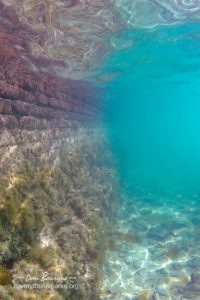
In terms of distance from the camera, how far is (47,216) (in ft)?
31.6

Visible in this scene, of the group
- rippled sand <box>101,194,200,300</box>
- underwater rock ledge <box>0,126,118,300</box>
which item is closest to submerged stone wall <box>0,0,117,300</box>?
underwater rock ledge <box>0,126,118,300</box>

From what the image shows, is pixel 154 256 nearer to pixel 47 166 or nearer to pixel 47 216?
pixel 47 216

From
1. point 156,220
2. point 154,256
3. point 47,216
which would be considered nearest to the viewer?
point 47,216

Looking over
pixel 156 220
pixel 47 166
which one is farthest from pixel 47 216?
pixel 156 220

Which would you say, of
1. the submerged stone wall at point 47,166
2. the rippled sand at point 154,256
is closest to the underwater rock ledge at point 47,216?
the submerged stone wall at point 47,166

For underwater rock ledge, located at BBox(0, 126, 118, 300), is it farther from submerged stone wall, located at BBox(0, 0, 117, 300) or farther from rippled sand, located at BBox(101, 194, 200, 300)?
rippled sand, located at BBox(101, 194, 200, 300)

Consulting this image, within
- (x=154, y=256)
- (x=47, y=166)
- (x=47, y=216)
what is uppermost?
(x=47, y=166)

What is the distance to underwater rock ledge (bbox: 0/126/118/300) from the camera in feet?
23.8

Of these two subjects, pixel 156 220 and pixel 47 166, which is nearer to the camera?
pixel 47 166

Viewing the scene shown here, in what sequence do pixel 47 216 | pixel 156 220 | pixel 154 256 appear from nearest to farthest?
pixel 47 216 < pixel 154 256 < pixel 156 220

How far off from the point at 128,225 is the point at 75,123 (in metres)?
7.88

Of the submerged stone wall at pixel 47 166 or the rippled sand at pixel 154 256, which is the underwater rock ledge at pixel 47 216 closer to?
the submerged stone wall at pixel 47 166

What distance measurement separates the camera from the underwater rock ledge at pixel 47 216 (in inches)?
285

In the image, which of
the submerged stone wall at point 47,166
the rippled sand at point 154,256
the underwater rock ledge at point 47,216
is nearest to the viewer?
the underwater rock ledge at point 47,216
